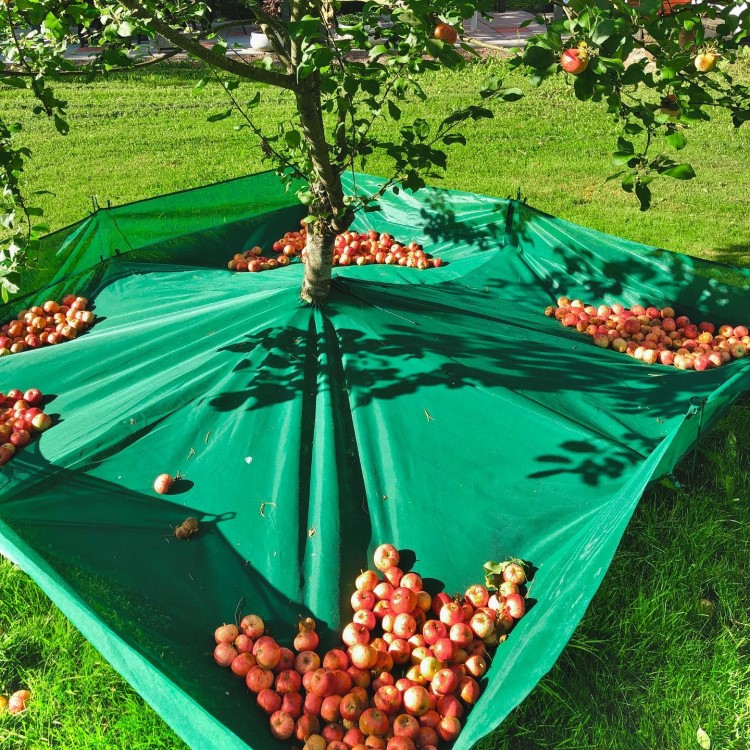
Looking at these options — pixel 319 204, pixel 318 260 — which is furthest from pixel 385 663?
pixel 319 204

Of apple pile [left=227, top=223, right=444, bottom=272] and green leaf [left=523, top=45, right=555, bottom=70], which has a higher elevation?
green leaf [left=523, top=45, right=555, bottom=70]

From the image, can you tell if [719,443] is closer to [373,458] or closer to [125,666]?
[373,458]

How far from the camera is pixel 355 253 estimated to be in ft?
22.0

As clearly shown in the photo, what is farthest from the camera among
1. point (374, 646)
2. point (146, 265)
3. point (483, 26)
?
point (483, 26)

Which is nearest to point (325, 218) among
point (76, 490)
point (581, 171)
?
point (76, 490)

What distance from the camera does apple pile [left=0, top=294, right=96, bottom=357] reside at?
536 centimetres

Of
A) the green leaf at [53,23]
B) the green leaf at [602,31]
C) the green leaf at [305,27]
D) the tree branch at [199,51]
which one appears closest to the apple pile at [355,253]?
the tree branch at [199,51]

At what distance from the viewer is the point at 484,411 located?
402 centimetres

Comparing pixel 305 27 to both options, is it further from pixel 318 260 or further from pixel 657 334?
pixel 657 334

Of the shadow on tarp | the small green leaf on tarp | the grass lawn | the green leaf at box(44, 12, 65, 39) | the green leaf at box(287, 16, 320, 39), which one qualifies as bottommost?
the small green leaf on tarp

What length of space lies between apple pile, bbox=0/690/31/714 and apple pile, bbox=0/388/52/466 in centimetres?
130

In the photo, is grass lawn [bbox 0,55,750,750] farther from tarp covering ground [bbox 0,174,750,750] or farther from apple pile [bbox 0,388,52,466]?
apple pile [bbox 0,388,52,466]

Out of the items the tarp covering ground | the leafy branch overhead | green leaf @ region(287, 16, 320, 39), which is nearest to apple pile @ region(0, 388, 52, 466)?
the tarp covering ground

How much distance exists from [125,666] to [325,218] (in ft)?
8.63
